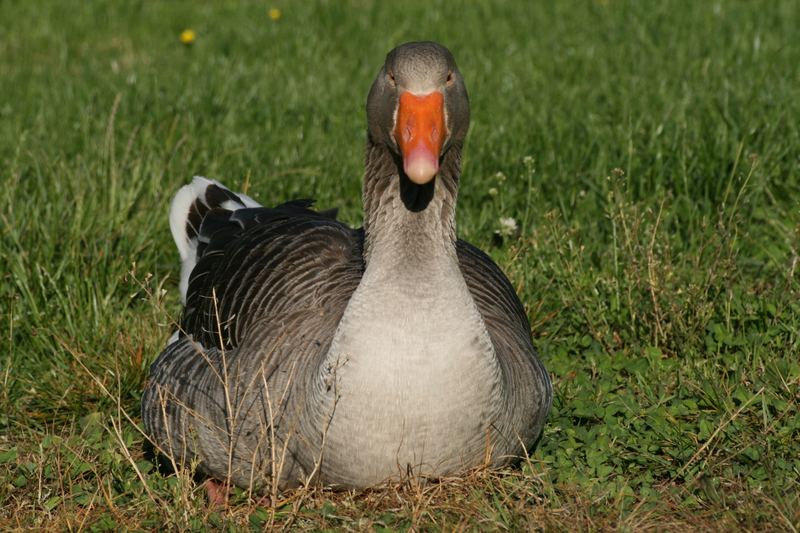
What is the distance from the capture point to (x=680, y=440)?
446 centimetres

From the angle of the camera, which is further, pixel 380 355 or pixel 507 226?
pixel 507 226

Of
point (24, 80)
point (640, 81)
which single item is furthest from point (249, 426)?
point (24, 80)

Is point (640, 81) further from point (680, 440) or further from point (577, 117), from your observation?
point (680, 440)

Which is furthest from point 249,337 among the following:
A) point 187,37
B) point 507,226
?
point 187,37

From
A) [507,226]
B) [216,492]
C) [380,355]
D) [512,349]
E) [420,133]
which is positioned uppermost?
[420,133]

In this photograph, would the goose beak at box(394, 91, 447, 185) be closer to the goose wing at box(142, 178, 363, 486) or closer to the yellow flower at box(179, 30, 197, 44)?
the goose wing at box(142, 178, 363, 486)

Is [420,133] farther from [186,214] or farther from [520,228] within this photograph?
[520,228]

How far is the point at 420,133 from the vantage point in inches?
146

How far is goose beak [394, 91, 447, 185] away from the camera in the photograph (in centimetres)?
361

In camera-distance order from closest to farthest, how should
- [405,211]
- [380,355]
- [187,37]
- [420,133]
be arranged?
[420,133]
[380,355]
[405,211]
[187,37]

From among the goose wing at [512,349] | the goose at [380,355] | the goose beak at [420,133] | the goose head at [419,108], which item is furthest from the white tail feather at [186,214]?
the goose beak at [420,133]

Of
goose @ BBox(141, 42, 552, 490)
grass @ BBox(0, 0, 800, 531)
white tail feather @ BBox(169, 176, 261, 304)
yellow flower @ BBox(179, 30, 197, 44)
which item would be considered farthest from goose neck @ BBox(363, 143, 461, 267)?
yellow flower @ BBox(179, 30, 197, 44)

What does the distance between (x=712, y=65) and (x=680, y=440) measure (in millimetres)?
4968

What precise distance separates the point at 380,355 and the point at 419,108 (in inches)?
34.4
